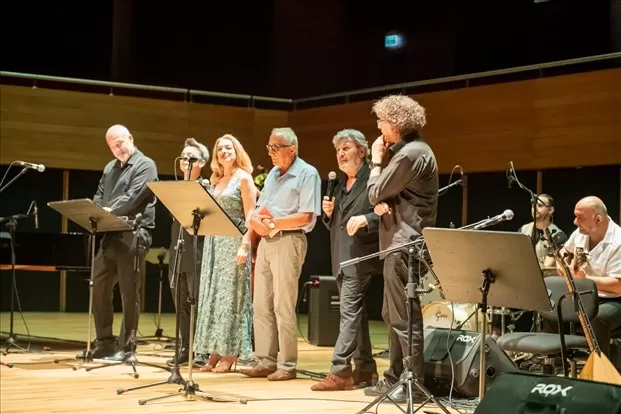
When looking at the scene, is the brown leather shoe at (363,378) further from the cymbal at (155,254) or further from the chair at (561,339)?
the cymbal at (155,254)

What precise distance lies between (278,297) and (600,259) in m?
2.11

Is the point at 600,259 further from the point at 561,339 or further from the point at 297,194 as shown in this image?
the point at 297,194

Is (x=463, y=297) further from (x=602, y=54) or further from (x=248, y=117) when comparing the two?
(x=248, y=117)

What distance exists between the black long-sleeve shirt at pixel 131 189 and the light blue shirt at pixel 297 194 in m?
1.16

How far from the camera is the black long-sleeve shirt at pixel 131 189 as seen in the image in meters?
7.15

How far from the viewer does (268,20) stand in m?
13.8

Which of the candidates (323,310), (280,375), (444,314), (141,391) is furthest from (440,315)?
(141,391)

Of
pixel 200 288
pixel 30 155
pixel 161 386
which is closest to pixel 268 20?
pixel 30 155

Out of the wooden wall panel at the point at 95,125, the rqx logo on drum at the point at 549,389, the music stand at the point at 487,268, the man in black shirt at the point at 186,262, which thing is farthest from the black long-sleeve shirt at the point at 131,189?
the rqx logo on drum at the point at 549,389

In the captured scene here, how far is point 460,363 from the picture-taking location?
5633mm

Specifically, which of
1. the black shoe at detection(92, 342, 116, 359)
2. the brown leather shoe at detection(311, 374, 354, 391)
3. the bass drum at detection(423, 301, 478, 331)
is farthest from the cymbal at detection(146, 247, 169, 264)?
the brown leather shoe at detection(311, 374, 354, 391)

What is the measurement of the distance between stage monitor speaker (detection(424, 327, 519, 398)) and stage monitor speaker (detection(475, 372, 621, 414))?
7.36ft

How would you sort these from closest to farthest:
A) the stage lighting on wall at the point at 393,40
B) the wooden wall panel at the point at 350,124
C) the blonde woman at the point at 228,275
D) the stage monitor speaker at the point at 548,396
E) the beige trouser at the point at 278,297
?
1. the stage monitor speaker at the point at 548,396
2. the beige trouser at the point at 278,297
3. the blonde woman at the point at 228,275
4. the wooden wall panel at the point at 350,124
5. the stage lighting on wall at the point at 393,40

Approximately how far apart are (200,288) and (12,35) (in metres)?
6.57
